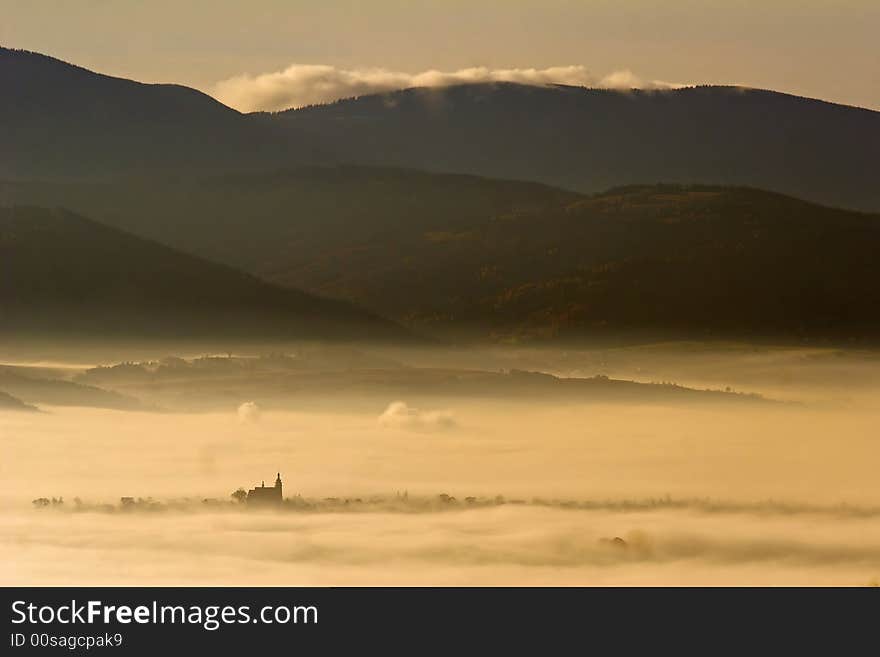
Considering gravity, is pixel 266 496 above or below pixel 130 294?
below

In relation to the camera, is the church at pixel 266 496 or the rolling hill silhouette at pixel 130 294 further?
the rolling hill silhouette at pixel 130 294

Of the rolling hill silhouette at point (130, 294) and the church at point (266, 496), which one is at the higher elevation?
the rolling hill silhouette at point (130, 294)

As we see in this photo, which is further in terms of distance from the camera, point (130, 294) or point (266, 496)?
point (130, 294)

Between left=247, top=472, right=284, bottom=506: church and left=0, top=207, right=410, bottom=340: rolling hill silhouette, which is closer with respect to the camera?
left=247, top=472, right=284, bottom=506: church

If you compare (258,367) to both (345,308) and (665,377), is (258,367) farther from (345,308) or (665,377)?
(345,308)
